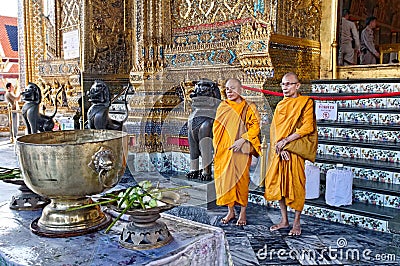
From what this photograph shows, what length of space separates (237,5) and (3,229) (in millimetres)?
6048

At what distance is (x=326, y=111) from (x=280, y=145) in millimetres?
1975

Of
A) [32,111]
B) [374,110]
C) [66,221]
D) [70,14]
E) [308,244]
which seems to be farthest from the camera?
[70,14]

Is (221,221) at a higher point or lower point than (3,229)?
lower

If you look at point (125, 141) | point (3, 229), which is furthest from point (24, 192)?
point (125, 141)

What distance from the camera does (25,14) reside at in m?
9.95

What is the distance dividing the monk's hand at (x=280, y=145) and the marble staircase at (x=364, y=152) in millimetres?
861

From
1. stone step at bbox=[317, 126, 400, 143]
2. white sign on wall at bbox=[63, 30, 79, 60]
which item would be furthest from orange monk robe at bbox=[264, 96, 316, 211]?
white sign on wall at bbox=[63, 30, 79, 60]

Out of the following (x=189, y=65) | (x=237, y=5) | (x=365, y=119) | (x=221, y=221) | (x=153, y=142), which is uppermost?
(x=237, y=5)

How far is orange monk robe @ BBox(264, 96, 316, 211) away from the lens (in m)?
3.61

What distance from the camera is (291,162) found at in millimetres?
3682

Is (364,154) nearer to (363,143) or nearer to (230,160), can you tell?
(363,143)

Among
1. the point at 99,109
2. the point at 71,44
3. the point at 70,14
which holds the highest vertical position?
the point at 70,14

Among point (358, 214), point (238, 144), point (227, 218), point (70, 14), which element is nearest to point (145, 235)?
point (238, 144)

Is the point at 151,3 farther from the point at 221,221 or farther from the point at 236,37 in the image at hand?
the point at 221,221
